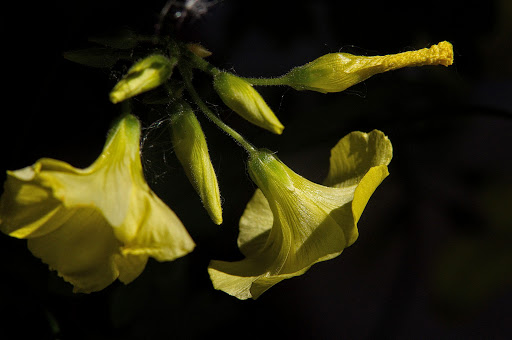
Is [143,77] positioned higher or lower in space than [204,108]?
higher

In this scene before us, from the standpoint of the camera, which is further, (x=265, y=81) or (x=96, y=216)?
(x=265, y=81)

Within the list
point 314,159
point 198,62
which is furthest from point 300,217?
point 314,159

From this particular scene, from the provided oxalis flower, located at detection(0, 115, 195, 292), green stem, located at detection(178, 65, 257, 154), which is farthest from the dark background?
oxalis flower, located at detection(0, 115, 195, 292)

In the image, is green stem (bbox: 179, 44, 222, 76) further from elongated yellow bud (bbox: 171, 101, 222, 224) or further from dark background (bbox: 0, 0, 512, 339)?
dark background (bbox: 0, 0, 512, 339)

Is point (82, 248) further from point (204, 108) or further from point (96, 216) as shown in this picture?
point (204, 108)

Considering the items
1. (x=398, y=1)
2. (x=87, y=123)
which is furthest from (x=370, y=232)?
(x=87, y=123)

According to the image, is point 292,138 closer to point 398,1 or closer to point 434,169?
point 398,1

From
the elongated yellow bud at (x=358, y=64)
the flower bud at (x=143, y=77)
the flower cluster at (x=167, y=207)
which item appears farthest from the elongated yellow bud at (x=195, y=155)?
the elongated yellow bud at (x=358, y=64)

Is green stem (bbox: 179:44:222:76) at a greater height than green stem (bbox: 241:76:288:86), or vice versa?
green stem (bbox: 179:44:222:76)
